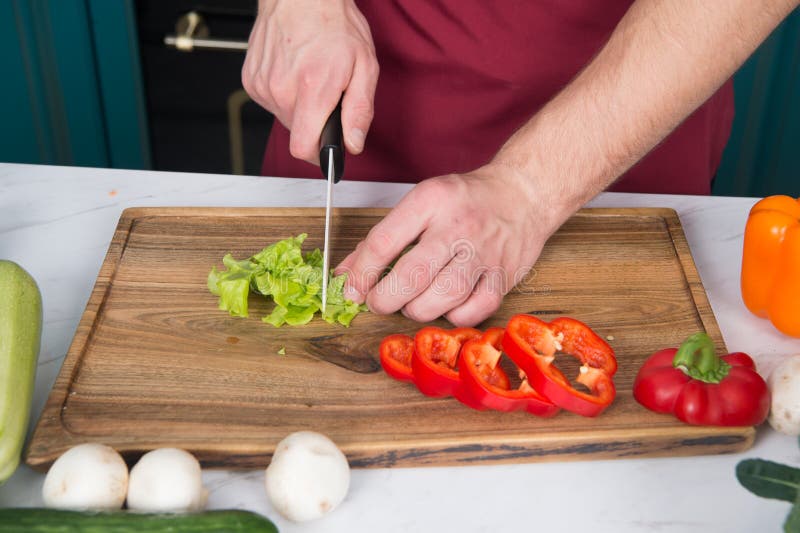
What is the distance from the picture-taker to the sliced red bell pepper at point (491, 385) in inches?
52.0

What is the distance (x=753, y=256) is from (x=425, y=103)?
2.58 ft

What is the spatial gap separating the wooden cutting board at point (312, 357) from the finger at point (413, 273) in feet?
0.25

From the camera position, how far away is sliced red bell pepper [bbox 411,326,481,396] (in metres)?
1.35

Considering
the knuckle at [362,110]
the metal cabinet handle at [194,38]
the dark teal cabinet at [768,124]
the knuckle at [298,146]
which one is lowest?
the dark teal cabinet at [768,124]

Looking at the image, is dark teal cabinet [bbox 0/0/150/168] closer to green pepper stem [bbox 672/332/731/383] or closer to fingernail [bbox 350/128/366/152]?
fingernail [bbox 350/128/366/152]

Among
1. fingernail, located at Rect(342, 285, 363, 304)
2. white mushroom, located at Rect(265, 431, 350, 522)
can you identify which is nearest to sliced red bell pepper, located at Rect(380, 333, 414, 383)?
fingernail, located at Rect(342, 285, 363, 304)

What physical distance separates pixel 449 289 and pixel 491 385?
0.76 ft

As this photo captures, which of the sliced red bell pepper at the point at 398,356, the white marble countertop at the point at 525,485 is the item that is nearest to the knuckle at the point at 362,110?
the sliced red bell pepper at the point at 398,356

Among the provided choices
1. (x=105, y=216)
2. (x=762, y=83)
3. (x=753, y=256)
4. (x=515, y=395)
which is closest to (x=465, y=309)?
(x=515, y=395)

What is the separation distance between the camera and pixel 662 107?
1528mm

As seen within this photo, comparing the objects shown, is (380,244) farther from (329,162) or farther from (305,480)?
(305,480)

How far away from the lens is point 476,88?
1.90 m

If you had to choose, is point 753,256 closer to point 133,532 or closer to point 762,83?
point 133,532

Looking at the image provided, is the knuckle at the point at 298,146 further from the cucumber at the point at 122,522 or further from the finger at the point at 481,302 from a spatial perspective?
the cucumber at the point at 122,522
